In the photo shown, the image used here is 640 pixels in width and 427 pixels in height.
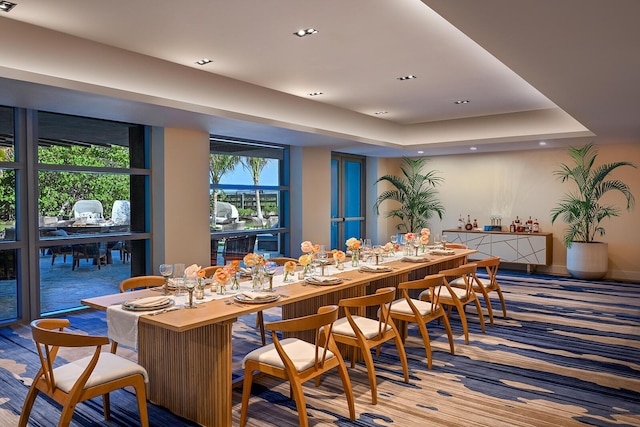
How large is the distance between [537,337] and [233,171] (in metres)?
4.94

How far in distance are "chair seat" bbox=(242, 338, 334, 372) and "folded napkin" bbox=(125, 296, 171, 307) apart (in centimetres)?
64

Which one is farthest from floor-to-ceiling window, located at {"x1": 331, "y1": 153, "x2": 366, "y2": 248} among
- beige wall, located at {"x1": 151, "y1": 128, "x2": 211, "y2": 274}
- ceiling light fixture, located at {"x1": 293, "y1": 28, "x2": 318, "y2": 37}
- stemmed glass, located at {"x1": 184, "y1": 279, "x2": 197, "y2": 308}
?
stemmed glass, located at {"x1": 184, "y1": 279, "x2": 197, "y2": 308}

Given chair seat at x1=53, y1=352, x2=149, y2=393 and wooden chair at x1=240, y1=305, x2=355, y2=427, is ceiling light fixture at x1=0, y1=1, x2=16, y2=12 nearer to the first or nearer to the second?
chair seat at x1=53, y1=352, x2=149, y2=393

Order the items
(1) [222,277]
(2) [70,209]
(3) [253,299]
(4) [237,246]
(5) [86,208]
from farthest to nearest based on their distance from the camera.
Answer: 1. (4) [237,246]
2. (5) [86,208]
3. (2) [70,209]
4. (1) [222,277]
5. (3) [253,299]

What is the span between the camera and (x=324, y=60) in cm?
476

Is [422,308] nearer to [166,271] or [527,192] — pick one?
[166,271]

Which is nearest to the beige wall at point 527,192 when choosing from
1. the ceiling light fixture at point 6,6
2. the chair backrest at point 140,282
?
the chair backrest at point 140,282

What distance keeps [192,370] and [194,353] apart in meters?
0.12

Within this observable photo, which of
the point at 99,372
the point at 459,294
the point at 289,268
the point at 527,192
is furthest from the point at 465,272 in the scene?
the point at 527,192

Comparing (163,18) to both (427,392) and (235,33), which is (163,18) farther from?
(427,392)

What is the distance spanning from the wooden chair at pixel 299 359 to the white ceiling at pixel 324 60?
1947 mm

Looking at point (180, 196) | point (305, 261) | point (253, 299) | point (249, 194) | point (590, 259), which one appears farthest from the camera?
point (590, 259)

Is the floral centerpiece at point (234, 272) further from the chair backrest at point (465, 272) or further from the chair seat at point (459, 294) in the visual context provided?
the chair seat at point (459, 294)

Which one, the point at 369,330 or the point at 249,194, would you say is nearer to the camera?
the point at 369,330
